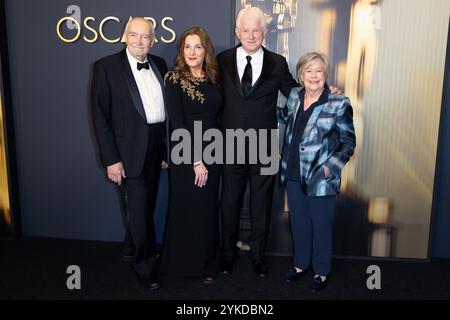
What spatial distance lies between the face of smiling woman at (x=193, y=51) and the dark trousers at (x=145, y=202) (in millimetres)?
453

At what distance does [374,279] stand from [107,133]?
6.55 ft

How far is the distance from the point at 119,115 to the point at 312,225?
54.9 inches

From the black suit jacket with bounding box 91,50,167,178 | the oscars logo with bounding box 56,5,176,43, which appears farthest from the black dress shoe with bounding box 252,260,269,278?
the oscars logo with bounding box 56,5,176,43

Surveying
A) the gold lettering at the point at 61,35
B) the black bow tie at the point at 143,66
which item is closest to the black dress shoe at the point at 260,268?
the black bow tie at the point at 143,66

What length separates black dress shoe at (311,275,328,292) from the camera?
282 cm

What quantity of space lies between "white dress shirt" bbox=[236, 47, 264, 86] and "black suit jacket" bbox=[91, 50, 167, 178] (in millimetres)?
666

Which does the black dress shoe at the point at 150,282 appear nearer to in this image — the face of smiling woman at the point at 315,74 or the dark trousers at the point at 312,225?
the dark trousers at the point at 312,225

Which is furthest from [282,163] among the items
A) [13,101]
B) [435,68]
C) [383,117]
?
[13,101]

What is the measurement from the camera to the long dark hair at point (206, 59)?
2.58 metres

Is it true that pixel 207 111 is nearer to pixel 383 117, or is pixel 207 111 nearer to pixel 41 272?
pixel 383 117

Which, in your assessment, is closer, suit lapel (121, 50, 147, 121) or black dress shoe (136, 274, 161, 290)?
suit lapel (121, 50, 147, 121)

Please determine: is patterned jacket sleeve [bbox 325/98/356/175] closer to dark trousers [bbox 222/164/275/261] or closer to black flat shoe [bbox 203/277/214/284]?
dark trousers [bbox 222/164/275/261]

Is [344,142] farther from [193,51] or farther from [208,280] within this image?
[208,280]

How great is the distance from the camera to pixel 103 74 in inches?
104
